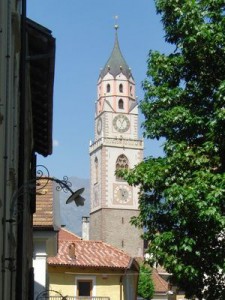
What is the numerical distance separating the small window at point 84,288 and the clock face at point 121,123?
81479 mm

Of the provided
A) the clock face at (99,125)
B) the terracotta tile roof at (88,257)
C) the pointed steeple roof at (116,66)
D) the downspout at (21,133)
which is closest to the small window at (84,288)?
the terracotta tile roof at (88,257)

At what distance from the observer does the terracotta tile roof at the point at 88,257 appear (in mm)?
31000

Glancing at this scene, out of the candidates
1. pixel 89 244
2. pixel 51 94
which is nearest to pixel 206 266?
pixel 51 94

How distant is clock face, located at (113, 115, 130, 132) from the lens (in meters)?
113

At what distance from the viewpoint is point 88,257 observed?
32625mm

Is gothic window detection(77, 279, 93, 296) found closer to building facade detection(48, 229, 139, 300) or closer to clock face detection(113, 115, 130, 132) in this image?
building facade detection(48, 229, 139, 300)

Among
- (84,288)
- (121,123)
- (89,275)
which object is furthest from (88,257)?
(121,123)

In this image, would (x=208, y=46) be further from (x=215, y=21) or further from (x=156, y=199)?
(x=156, y=199)

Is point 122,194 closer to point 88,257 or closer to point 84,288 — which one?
point 88,257

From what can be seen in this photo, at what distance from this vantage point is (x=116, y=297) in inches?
1230

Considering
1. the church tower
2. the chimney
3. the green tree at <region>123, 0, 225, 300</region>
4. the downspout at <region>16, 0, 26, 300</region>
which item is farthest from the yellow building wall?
the chimney

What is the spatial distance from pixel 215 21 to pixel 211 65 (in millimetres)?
974

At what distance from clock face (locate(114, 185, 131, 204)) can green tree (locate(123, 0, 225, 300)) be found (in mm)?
87124

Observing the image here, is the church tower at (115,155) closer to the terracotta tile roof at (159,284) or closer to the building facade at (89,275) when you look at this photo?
the terracotta tile roof at (159,284)
